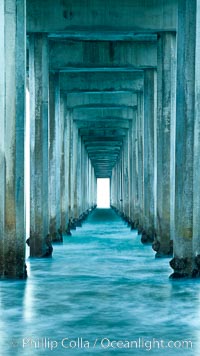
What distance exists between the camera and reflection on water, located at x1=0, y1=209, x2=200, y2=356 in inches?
287

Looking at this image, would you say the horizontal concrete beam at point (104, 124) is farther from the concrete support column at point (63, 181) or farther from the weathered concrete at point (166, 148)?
the weathered concrete at point (166, 148)

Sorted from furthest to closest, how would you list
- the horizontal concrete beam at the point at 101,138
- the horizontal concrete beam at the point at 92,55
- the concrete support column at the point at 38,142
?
1. the horizontal concrete beam at the point at 101,138
2. the horizontal concrete beam at the point at 92,55
3. the concrete support column at the point at 38,142

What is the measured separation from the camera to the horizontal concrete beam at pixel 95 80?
2605 cm

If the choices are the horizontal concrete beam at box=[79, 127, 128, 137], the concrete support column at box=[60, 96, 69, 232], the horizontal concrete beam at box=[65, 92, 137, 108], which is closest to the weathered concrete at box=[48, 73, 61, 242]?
the concrete support column at box=[60, 96, 69, 232]

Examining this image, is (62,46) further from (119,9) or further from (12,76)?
(12,76)

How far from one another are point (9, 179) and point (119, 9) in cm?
738

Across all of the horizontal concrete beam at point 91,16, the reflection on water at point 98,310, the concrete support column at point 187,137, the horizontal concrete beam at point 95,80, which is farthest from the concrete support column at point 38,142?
the horizontal concrete beam at point 95,80

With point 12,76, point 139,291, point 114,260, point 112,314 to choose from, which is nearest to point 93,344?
point 112,314

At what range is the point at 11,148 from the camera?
493 inches

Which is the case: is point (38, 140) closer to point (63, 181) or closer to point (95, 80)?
point (95, 80)

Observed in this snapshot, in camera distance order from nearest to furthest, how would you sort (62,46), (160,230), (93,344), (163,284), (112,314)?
(93,344)
(112,314)
(163,284)
(160,230)
(62,46)

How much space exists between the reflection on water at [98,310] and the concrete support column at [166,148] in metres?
2.08

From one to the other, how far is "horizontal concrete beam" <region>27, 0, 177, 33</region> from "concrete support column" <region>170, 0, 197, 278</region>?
559 cm

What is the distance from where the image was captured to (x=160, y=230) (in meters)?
18.0
